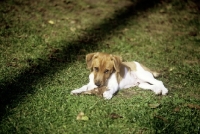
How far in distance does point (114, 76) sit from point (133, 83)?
70cm

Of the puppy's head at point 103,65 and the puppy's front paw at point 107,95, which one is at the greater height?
the puppy's head at point 103,65

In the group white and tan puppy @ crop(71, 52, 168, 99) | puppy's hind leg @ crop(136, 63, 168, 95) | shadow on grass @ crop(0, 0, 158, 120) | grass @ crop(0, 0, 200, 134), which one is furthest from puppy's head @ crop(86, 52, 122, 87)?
shadow on grass @ crop(0, 0, 158, 120)

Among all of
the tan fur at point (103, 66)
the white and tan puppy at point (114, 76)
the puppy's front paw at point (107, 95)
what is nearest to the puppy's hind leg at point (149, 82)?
the white and tan puppy at point (114, 76)

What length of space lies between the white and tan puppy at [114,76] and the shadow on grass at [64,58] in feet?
3.78

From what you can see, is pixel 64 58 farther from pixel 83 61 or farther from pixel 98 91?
pixel 98 91

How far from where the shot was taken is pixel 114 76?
20.8 feet

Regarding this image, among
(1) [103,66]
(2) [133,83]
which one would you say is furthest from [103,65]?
(2) [133,83]

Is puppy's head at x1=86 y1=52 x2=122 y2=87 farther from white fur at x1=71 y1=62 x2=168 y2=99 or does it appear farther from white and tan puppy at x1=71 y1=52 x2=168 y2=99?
white fur at x1=71 y1=62 x2=168 y2=99

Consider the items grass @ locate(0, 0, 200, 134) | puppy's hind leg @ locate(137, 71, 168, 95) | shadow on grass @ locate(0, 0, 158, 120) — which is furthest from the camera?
puppy's hind leg @ locate(137, 71, 168, 95)

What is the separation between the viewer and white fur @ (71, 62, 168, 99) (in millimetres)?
6114

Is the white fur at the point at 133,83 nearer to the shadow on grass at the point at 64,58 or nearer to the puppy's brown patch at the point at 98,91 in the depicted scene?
the puppy's brown patch at the point at 98,91

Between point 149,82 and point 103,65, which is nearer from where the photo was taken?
point 103,65

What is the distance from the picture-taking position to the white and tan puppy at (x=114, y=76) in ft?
19.9

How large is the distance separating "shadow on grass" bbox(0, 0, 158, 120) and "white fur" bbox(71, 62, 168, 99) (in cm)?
115
